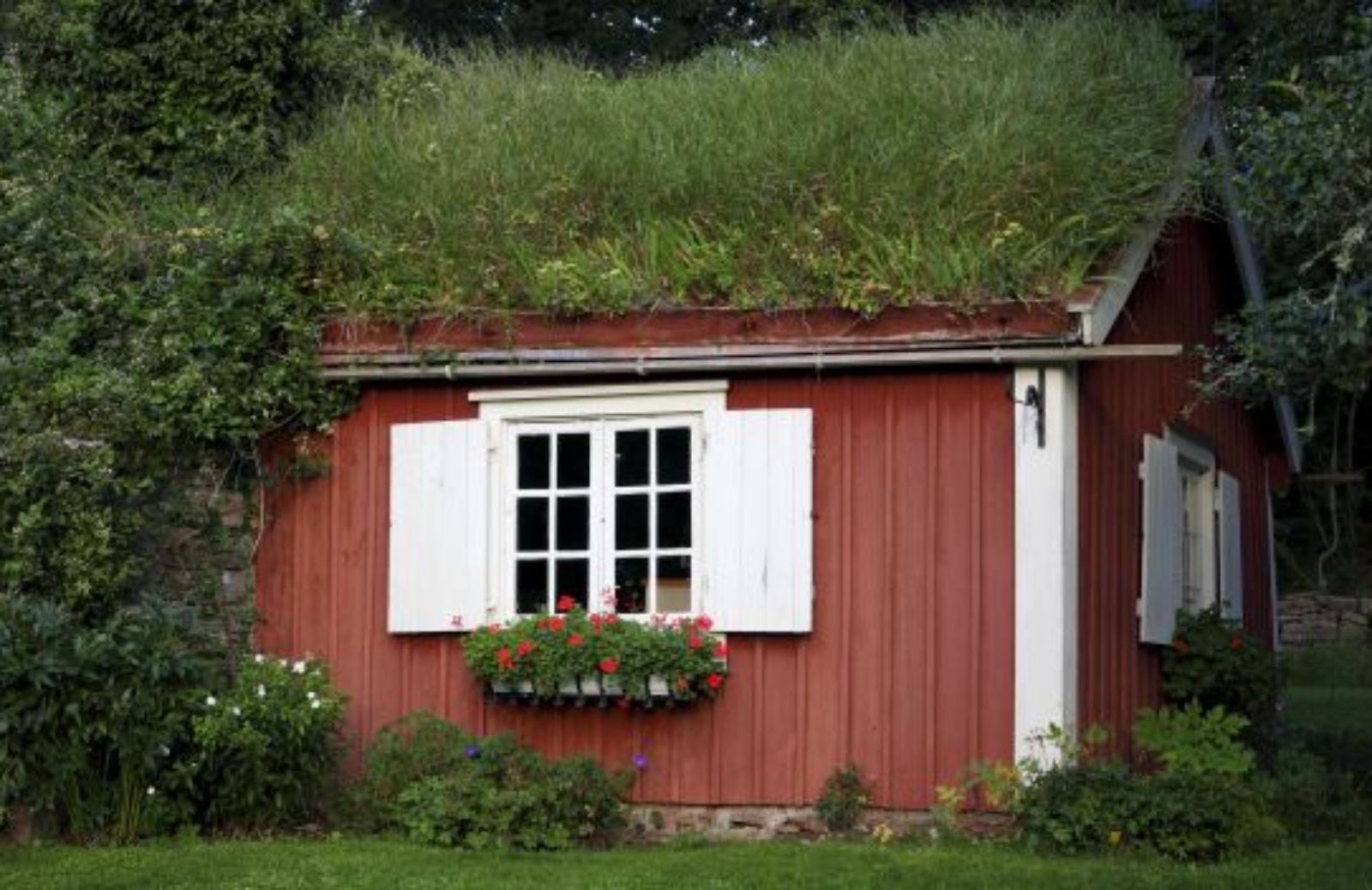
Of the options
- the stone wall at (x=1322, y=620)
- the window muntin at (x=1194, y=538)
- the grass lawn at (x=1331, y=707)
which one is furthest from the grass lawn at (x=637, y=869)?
the stone wall at (x=1322, y=620)

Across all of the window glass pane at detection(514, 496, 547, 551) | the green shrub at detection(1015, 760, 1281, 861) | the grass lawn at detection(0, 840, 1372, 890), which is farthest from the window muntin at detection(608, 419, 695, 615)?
the green shrub at detection(1015, 760, 1281, 861)

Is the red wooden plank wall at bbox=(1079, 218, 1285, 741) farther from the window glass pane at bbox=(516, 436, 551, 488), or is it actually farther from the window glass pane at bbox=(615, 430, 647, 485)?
the window glass pane at bbox=(516, 436, 551, 488)

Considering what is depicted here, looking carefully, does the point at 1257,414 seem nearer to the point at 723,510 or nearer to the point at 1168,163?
the point at 1168,163

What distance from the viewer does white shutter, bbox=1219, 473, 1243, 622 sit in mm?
13914

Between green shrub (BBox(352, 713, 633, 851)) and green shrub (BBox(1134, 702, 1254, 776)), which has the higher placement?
green shrub (BBox(1134, 702, 1254, 776))

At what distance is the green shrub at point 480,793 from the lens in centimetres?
1012

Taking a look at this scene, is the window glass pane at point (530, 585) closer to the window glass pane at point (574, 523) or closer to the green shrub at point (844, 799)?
the window glass pane at point (574, 523)

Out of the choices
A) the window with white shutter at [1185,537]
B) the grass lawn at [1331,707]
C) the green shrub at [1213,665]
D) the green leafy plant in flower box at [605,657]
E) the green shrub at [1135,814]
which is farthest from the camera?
the grass lawn at [1331,707]

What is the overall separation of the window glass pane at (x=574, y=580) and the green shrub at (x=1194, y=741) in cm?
303

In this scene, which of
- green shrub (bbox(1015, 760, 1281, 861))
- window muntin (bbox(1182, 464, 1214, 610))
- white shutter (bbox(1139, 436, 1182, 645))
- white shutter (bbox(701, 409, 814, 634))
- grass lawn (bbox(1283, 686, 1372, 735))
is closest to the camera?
green shrub (bbox(1015, 760, 1281, 861))

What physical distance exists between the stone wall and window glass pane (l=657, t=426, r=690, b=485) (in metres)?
18.9

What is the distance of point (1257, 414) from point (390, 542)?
7.67m

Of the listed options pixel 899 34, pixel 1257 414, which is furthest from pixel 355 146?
pixel 1257 414

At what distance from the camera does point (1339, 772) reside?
1299cm
